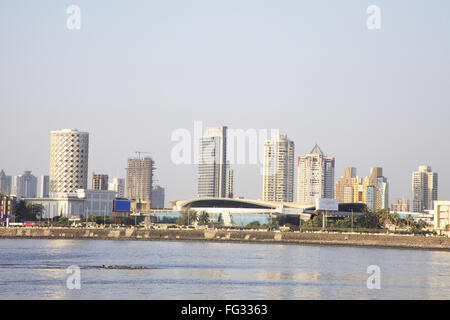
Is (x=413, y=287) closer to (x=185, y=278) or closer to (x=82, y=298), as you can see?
(x=185, y=278)

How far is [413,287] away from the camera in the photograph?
8038 cm

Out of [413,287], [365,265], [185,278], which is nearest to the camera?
[413,287]

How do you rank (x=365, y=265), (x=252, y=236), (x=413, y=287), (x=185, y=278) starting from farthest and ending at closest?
1. (x=252, y=236)
2. (x=365, y=265)
3. (x=185, y=278)
4. (x=413, y=287)

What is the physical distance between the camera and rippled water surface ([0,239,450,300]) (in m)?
71.5

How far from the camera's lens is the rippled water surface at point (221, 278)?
71.5 metres

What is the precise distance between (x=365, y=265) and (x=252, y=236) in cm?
8893

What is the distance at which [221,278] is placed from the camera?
86.3m

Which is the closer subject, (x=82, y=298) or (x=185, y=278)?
(x=82, y=298)

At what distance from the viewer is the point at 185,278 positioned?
86.2 meters
